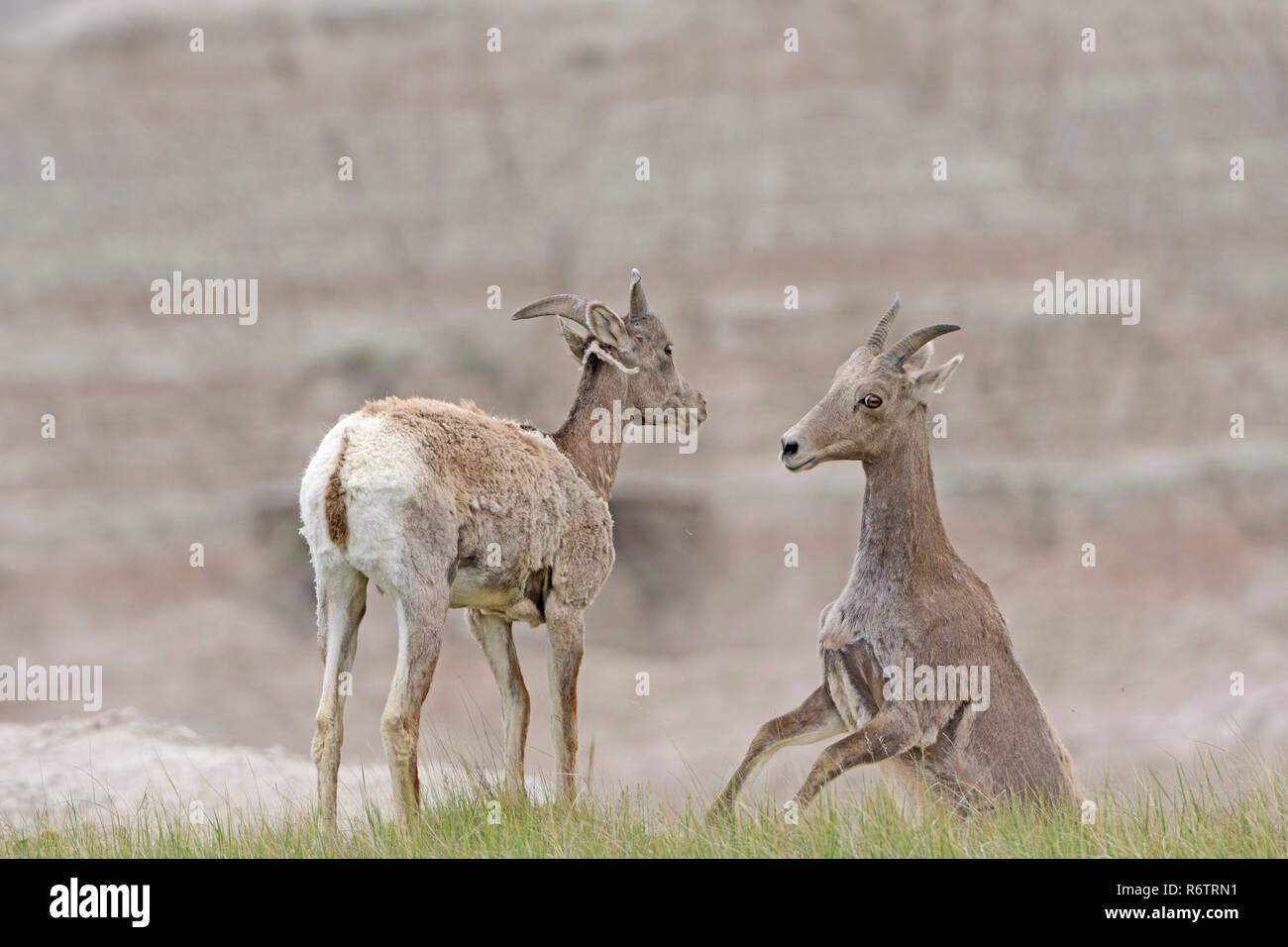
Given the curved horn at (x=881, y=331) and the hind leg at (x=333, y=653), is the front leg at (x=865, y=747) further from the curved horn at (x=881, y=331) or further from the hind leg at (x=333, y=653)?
the hind leg at (x=333, y=653)

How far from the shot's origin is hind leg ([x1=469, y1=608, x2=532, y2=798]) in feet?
30.1

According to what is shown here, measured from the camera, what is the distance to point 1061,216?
23.0m

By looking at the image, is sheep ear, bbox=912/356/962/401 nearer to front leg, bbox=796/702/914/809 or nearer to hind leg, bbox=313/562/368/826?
front leg, bbox=796/702/914/809

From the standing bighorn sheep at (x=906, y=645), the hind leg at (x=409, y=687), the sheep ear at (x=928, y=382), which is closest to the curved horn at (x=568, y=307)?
the standing bighorn sheep at (x=906, y=645)

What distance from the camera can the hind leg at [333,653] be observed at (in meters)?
8.00

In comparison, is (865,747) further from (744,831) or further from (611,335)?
(611,335)

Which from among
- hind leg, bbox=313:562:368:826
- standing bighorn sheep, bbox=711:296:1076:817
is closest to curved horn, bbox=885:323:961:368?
standing bighorn sheep, bbox=711:296:1076:817

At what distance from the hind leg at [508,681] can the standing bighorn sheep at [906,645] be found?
152 centimetres

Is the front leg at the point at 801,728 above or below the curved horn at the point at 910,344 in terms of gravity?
below

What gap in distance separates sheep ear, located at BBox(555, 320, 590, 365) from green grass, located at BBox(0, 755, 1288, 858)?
2.94 m

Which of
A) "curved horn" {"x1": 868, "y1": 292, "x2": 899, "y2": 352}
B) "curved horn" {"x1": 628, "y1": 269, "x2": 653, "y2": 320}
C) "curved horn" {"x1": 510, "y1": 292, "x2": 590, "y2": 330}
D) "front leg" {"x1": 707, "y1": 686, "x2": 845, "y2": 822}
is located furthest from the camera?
"curved horn" {"x1": 628, "y1": 269, "x2": 653, "y2": 320}
